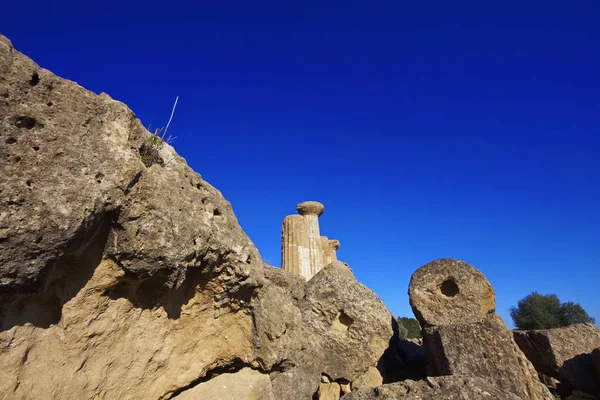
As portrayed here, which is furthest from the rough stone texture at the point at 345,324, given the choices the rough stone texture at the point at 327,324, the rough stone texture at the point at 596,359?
the rough stone texture at the point at 596,359

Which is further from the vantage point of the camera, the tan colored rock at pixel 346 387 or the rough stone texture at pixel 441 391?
the tan colored rock at pixel 346 387

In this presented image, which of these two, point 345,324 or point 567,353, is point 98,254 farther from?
point 567,353

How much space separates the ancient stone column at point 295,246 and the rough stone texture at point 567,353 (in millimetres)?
6646

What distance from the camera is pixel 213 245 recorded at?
11.7 feet

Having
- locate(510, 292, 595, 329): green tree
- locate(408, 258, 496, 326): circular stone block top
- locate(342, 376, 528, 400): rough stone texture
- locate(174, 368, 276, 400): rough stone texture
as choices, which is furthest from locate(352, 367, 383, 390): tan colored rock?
locate(510, 292, 595, 329): green tree

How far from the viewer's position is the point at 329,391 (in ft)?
17.3

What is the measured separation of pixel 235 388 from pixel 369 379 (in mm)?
2588

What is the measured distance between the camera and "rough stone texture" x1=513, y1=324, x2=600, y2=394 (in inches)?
235

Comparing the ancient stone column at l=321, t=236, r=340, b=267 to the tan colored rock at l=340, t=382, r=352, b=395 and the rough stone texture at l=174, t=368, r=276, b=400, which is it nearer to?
the tan colored rock at l=340, t=382, r=352, b=395

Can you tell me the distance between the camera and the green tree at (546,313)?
66.0 ft

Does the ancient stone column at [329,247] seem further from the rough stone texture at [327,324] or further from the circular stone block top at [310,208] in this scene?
the rough stone texture at [327,324]

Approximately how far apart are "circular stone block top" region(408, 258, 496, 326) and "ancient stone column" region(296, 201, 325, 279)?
20.1ft

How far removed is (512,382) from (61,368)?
4.87 metres

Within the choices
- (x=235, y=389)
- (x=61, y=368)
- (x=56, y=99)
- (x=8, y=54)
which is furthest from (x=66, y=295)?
(x=235, y=389)
